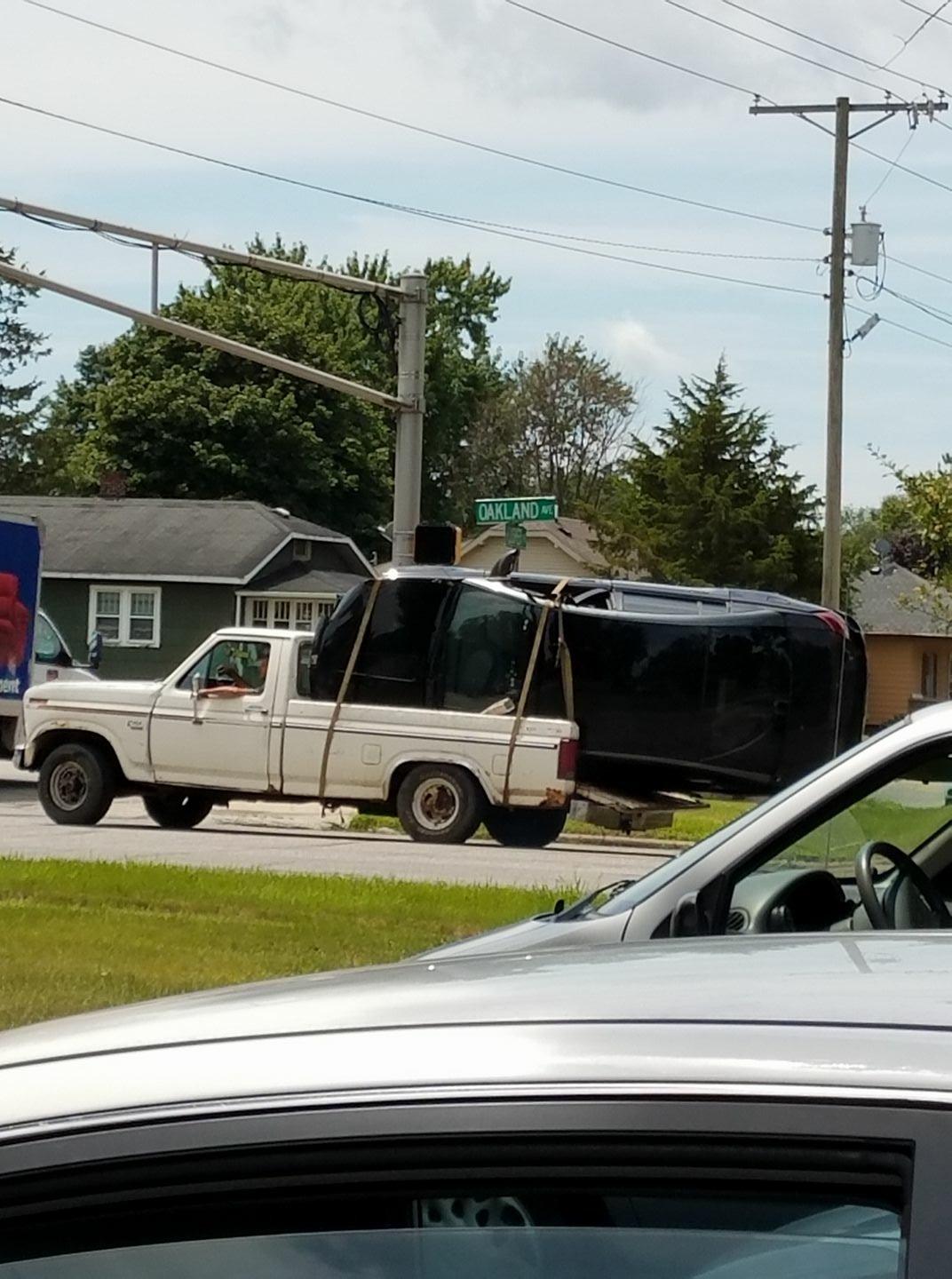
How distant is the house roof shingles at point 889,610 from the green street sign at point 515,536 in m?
33.1

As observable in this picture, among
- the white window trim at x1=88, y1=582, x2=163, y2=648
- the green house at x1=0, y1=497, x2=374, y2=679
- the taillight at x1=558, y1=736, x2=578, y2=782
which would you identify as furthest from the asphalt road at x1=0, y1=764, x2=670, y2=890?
the white window trim at x1=88, y1=582, x2=163, y2=648

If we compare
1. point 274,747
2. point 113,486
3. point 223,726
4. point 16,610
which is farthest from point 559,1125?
point 113,486

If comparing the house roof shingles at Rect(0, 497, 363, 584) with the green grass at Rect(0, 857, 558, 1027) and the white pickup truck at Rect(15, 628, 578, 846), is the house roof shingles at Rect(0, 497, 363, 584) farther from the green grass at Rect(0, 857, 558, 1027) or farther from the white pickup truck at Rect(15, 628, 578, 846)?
the green grass at Rect(0, 857, 558, 1027)

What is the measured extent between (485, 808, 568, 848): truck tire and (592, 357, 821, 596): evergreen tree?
93.5ft

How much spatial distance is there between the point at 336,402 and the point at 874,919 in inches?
2350

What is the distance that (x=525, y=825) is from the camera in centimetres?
1969

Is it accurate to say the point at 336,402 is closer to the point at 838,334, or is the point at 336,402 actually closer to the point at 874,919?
the point at 838,334

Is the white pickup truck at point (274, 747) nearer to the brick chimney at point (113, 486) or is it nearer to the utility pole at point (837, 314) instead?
the utility pole at point (837, 314)

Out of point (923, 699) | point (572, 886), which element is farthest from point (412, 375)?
point (923, 699)

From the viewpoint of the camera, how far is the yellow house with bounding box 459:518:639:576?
54.5 meters

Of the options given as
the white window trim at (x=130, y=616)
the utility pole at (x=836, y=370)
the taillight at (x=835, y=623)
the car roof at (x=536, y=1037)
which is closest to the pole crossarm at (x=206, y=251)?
the taillight at (x=835, y=623)

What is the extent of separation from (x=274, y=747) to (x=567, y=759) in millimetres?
2667

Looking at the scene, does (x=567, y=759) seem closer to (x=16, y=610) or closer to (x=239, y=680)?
(x=239, y=680)

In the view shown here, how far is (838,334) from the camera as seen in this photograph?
3288 centimetres
